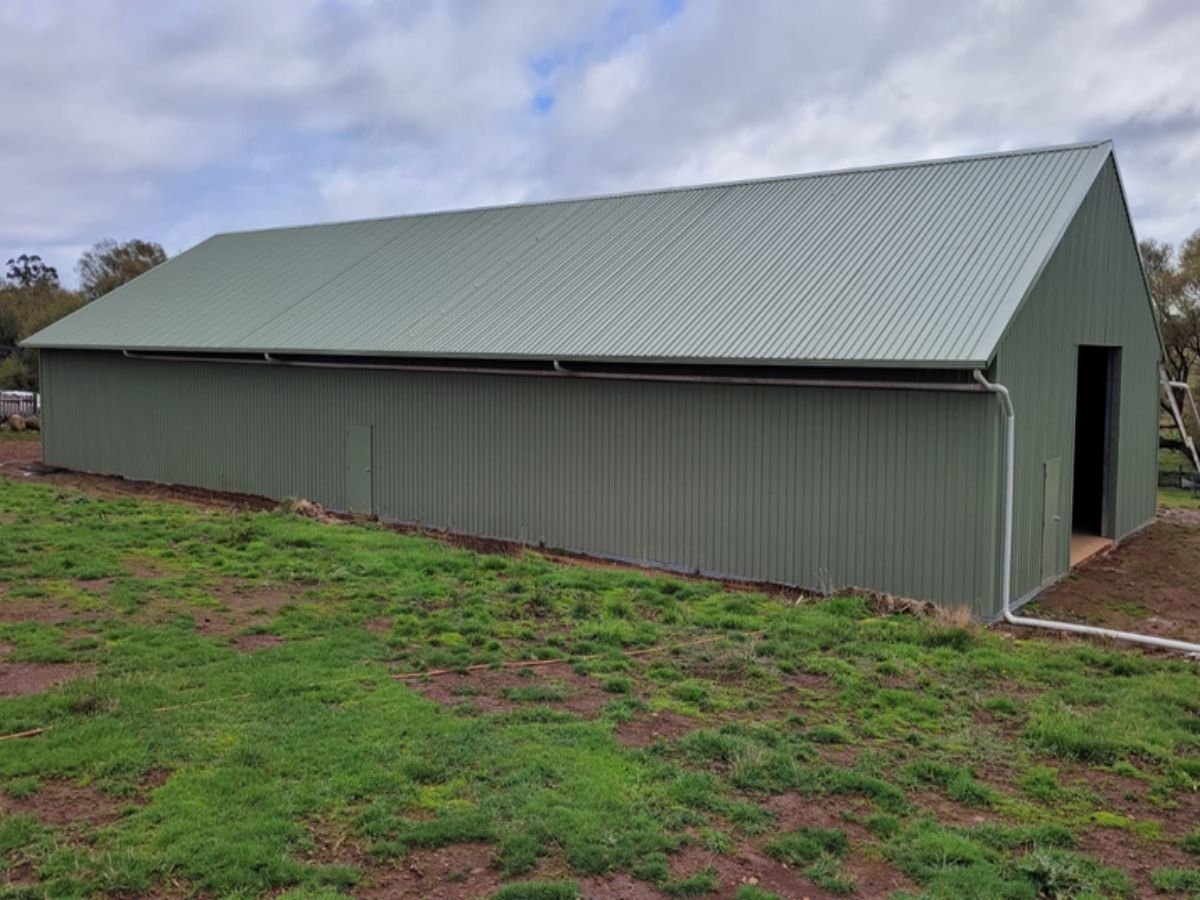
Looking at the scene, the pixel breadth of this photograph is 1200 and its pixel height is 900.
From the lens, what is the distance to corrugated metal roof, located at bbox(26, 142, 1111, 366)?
39.3 ft

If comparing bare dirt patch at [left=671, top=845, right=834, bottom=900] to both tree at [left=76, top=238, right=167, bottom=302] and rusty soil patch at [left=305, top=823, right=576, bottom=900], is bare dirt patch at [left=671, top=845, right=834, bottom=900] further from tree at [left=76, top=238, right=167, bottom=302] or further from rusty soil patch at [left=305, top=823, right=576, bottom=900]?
tree at [left=76, top=238, right=167, bottom=302]

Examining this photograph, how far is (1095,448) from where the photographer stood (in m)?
16.5

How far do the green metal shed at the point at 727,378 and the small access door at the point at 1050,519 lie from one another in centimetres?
6

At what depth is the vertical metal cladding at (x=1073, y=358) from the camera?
11625 millimetres

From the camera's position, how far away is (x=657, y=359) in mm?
13078

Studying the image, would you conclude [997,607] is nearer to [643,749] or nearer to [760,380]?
[760,380]

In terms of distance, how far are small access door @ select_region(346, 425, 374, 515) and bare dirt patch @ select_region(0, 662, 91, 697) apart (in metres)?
9.20

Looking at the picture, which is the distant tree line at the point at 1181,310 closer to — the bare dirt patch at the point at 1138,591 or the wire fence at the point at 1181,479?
the wire fence at the point at 1181,479

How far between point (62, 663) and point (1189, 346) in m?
33.1

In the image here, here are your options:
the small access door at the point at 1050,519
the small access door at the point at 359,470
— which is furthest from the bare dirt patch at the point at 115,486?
the small access door at the point at 1050,519

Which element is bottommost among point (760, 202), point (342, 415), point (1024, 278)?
point (342, 415)

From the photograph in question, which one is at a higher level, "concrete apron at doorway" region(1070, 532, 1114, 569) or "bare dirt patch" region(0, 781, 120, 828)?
"bare dirt patch" region(0, 781, 120, 828)

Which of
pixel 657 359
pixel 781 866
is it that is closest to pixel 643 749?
pixel 781 866

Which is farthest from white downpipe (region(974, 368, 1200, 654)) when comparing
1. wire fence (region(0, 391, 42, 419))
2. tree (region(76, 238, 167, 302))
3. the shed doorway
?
tree (region(76, 238, 167, 302))
